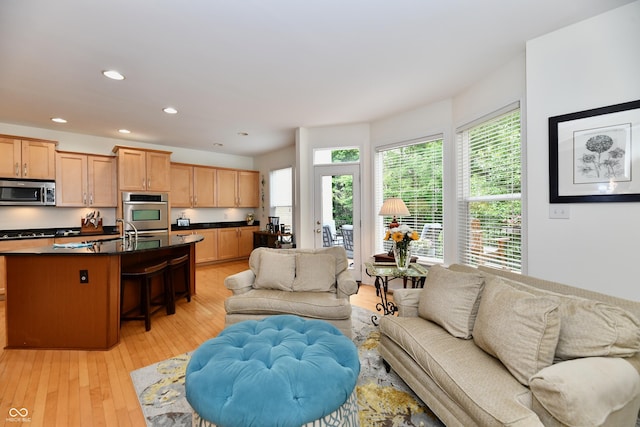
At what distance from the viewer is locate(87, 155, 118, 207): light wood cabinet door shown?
473 cm

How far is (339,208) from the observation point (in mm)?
4621

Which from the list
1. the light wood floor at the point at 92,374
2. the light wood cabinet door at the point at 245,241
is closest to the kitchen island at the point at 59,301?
the light wood floor at the point at 92,374

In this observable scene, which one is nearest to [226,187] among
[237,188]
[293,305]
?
[237,188]

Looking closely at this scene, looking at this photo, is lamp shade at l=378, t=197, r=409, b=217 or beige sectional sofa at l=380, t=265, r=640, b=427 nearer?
beige sectional sofa at l=380, t=265, r=640, b=427

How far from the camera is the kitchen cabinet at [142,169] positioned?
15.9 feet

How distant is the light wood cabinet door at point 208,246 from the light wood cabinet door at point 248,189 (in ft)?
3.29

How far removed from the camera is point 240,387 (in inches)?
45.1

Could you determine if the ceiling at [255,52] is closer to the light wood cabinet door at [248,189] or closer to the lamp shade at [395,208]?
the lamp shade at [395,208]

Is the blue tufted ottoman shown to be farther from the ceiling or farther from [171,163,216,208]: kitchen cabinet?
[171,163,216,208]: kitchen cabinet

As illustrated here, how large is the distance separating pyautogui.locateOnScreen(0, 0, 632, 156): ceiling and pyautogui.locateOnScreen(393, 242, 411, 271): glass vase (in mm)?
1731

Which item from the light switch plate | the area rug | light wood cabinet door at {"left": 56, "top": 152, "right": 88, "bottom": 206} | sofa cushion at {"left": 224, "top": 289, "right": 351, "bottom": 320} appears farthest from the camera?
light wood cabinet door at {"left": 56, "top": 152, "right": 88, "bottom": 206}

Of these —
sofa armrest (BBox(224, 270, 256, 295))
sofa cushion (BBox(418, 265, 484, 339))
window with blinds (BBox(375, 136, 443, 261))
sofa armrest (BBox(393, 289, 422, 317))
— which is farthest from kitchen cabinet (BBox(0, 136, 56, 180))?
sofa cushion (BBox(418, 265, 484, 339))

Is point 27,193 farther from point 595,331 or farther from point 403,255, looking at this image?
point 595,331

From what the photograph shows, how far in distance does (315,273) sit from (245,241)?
4398 mm
